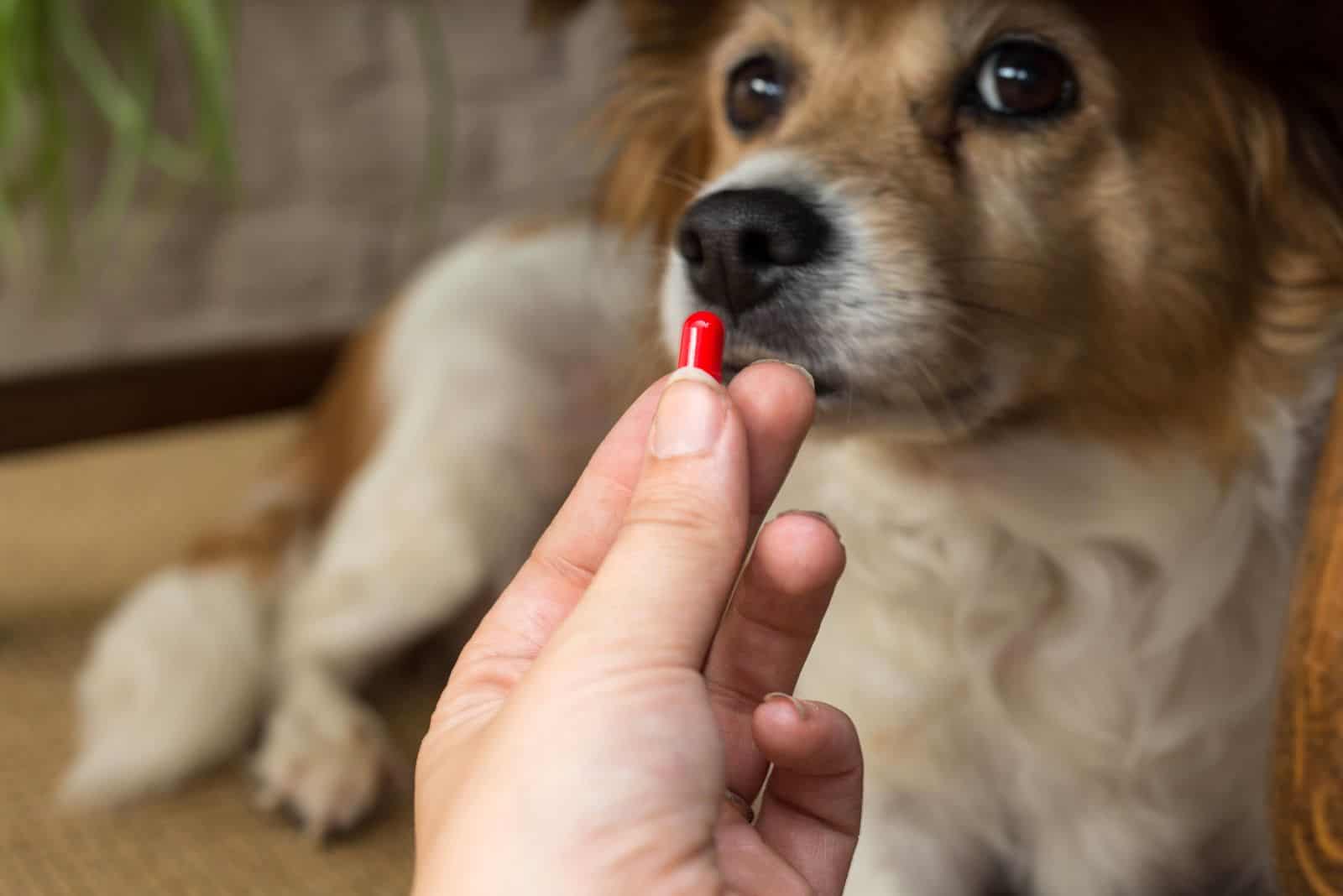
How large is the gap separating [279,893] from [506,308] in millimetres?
817

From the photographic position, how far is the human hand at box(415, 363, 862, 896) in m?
0.47

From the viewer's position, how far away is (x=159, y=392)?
5.98 ft

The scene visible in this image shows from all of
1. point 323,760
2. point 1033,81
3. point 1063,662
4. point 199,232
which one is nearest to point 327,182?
point 199,232

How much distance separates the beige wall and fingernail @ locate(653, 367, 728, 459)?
1.72 metres

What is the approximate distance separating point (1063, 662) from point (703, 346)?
22.9 inches

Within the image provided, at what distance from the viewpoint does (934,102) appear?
0.99m

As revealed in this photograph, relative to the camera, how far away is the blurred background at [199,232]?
1.35 m

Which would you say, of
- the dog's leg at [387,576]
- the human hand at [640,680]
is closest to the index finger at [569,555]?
the human hand at [640,680]

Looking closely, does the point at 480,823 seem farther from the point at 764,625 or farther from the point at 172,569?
the point at 172,569

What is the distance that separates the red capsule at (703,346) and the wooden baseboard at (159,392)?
1.29 meters

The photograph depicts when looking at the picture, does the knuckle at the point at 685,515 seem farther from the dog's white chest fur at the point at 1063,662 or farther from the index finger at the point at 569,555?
the dog's white chest fur at the point at 1063,662

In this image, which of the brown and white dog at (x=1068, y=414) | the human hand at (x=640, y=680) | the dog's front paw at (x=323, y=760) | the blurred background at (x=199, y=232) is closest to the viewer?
the human hand at (x=640, y=680)

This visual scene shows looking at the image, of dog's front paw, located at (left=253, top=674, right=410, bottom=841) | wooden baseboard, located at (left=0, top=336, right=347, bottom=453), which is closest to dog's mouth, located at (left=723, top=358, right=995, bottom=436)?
dog's front paw, located at (left=253, top=674, right=410, bottom=841)

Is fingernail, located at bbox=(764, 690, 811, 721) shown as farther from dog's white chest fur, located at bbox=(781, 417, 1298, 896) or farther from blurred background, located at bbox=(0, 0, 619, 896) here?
blurred background, located at bbox=(0, 0, 619, 896)
